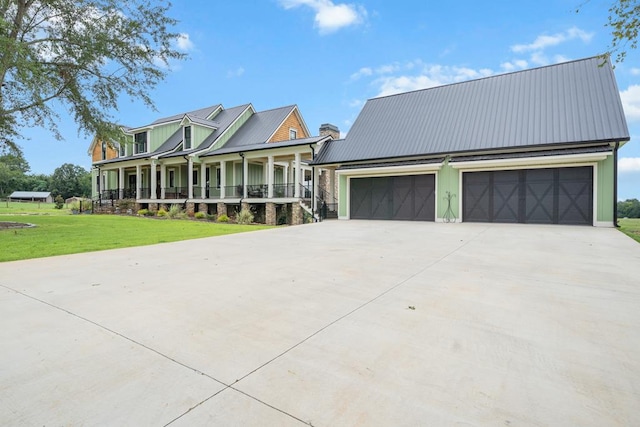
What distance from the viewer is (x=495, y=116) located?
15.2 meters

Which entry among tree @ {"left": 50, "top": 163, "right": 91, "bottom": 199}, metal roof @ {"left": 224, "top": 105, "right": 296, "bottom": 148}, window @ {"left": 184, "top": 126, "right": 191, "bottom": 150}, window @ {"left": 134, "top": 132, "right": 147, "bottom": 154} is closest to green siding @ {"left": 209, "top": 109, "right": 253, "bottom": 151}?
metal roof @ {"left": 224, "top": 105, "right": 296, "bottom": 148}

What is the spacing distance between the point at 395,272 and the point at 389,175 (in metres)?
12.1

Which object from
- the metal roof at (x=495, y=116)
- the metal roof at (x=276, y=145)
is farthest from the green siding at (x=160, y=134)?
the metal roof at (x=495, y=116)

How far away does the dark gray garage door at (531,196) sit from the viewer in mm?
12891

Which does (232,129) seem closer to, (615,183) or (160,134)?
(160,134)

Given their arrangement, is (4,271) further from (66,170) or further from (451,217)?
(66,170)

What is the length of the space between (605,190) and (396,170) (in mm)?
7963

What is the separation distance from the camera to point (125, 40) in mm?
13867

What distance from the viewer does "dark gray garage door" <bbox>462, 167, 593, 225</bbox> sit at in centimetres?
1289

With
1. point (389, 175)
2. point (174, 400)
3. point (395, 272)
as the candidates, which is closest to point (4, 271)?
point (174, 400)

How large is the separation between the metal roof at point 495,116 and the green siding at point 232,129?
954cm

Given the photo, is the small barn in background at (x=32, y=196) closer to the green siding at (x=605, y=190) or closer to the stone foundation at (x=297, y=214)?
the stone foundation at (x=297, y=214)

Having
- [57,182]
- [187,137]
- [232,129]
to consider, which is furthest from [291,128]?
[57,182]

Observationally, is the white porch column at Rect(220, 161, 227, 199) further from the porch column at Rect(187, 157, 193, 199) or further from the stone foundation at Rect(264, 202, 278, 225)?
the stone foundation at Rect(264, 202, 278, 225)
